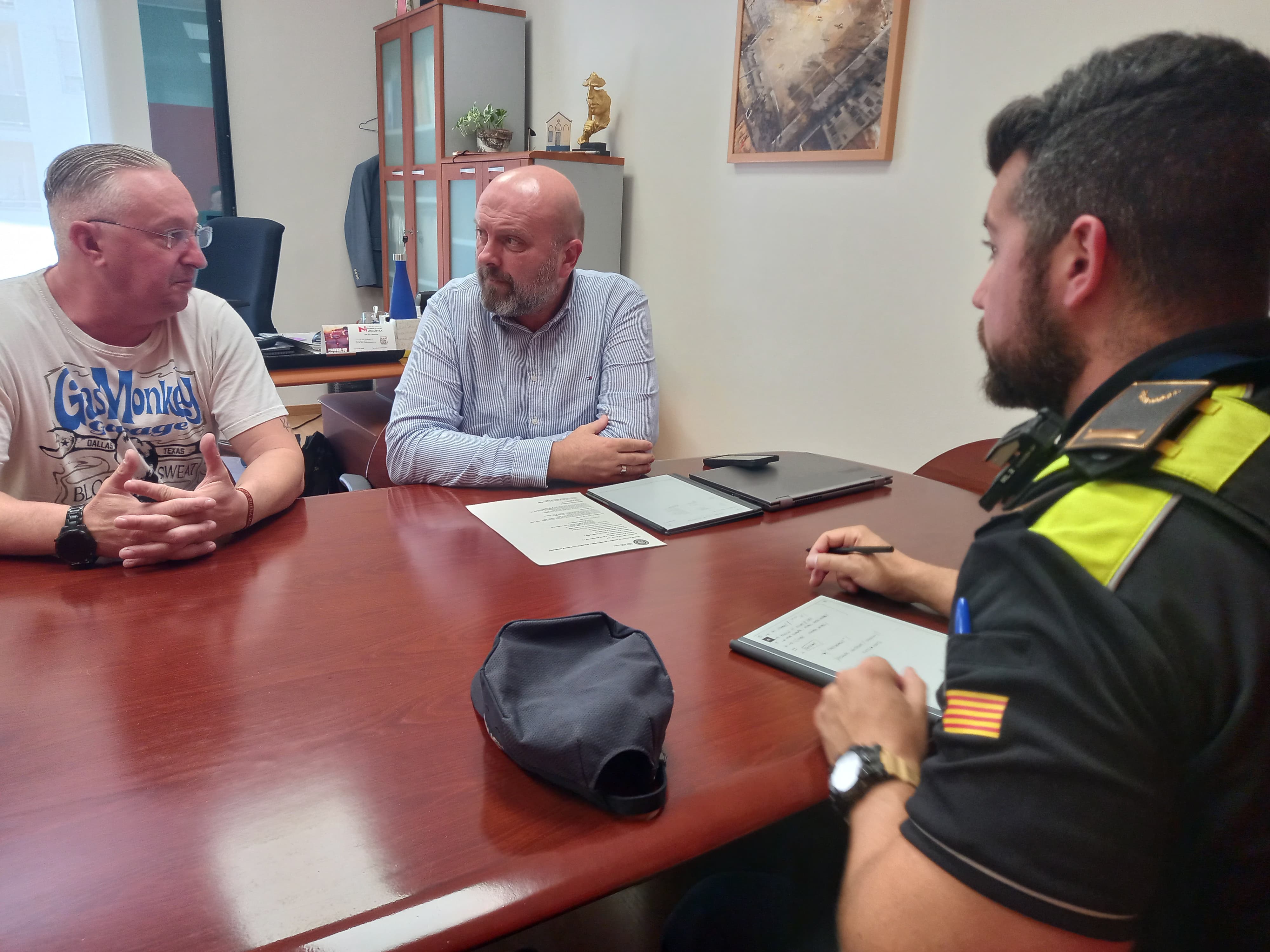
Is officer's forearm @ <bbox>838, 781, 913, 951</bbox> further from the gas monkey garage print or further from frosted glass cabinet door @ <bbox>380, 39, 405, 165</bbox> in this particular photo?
frosted glass cabinet door @ <bbox>380, 39, 405, 165</bbox>

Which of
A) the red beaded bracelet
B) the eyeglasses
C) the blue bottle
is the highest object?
the eyeglasses

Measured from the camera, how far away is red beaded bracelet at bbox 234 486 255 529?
1.28m

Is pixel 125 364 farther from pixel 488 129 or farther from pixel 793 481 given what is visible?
pixel 488 129

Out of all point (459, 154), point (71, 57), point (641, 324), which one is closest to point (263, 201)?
point (71, 57)

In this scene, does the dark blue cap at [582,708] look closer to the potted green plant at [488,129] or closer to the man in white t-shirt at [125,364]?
the man in white t-shirt at [125,364]

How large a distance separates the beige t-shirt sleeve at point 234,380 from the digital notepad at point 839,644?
3.61ft

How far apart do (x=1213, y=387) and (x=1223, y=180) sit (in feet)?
0.55

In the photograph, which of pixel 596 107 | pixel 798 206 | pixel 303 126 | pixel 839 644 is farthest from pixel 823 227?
pixel 303 126

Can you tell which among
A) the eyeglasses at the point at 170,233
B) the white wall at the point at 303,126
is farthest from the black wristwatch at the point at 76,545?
the white wall at the point at 303,126

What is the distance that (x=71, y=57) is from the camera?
440 centimetres

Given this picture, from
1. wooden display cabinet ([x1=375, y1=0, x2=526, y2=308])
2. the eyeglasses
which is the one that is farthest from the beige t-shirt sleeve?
wooden display cabinet ([x1=375, y1=0, x2=526, y2=308])

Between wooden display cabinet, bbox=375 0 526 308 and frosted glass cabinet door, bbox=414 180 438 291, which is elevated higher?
wooden display cabinet, bbox=375 0 526 308

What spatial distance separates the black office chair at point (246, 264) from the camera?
11.8ft

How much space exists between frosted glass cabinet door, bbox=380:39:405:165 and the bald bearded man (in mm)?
3247
